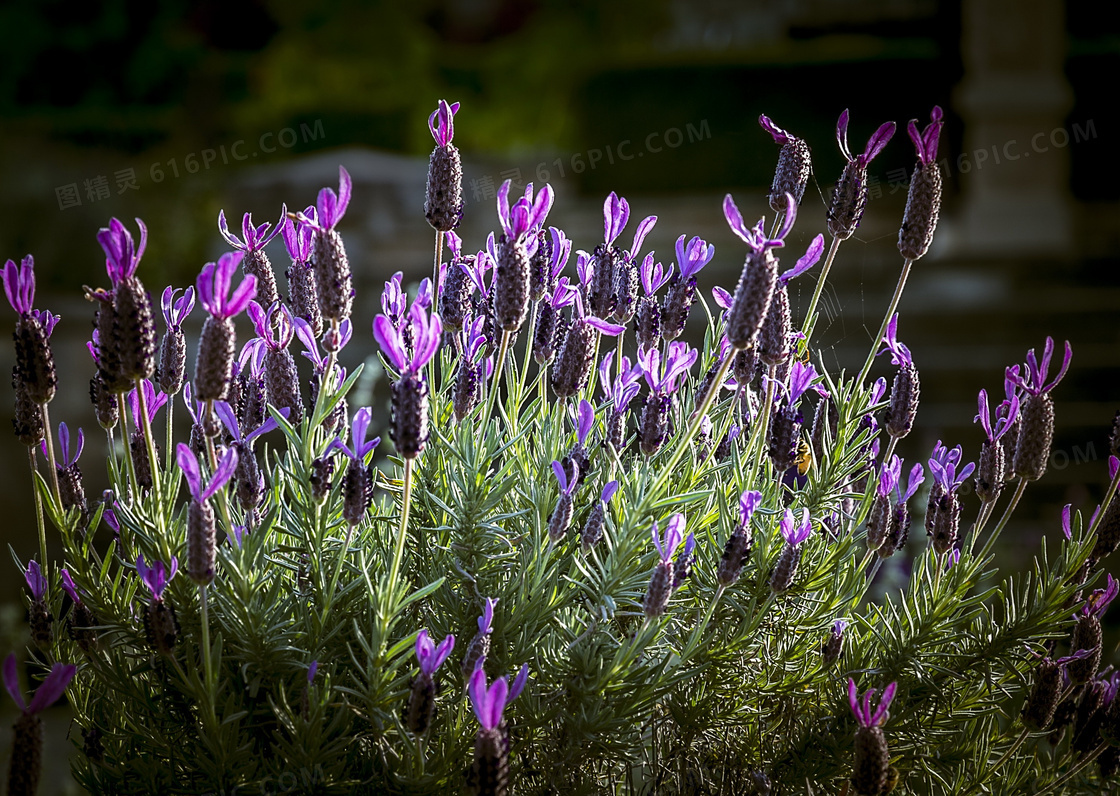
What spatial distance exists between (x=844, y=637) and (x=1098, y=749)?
0.26 m

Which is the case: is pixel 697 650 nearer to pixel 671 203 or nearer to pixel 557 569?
pixel 557 569

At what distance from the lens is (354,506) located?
2.57 ft

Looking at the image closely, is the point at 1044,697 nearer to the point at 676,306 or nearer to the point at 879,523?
the point at 879,523

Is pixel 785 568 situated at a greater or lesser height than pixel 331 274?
lesser

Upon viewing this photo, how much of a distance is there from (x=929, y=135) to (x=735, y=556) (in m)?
0.43

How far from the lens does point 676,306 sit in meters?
1.04

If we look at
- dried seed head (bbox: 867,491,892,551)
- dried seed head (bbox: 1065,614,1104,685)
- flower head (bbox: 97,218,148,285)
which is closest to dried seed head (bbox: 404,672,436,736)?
flower head (bbox: 97,218,148,285)

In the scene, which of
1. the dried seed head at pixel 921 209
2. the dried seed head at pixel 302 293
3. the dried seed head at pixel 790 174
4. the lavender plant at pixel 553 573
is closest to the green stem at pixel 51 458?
the lavender plant at pixel 553 573

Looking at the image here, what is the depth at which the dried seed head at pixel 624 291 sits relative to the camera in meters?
1.01

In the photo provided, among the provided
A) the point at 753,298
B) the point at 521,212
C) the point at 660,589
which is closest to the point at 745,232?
the point at 753,298

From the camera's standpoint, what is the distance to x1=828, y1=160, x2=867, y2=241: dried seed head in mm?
970

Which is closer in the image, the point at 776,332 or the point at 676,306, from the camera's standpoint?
the point at 776,332

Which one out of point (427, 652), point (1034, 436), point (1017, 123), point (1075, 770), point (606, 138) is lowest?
point (1075, 770)

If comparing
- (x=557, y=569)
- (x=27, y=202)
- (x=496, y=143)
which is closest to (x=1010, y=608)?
(x=557, y=569)
